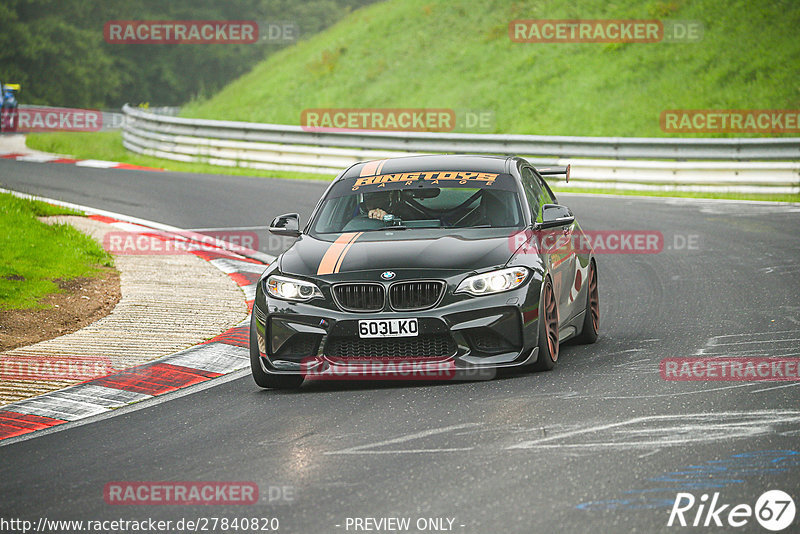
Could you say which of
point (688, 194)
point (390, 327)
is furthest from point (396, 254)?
point (688, 194)

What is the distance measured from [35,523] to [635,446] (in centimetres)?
301

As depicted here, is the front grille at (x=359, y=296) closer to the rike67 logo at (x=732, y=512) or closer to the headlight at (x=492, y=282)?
the headlight at (x=492, y=282)

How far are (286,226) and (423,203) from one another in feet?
3.57

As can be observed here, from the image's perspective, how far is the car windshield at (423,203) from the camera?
845 centimetres

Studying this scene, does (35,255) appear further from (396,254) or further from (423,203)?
(396,254)

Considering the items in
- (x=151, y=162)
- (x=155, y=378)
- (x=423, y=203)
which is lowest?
(x=155, y=378)

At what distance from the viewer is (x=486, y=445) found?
235 inches

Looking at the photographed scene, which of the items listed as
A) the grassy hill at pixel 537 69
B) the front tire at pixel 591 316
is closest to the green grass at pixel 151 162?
the grassy hill at pixel 537 69

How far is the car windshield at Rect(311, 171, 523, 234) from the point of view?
8453 millimetres

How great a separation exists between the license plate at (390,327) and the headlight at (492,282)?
40 cm

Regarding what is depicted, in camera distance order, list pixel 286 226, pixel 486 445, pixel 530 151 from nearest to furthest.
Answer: pixel 486 445 < pixel 286 226 < pixel 530 151

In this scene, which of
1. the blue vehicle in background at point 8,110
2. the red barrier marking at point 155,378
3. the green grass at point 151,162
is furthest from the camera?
the blue vehicle in background at point 8,110

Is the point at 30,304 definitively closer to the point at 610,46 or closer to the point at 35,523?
the point at 35,523

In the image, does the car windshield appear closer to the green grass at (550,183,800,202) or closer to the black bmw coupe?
the black bmw coupe
